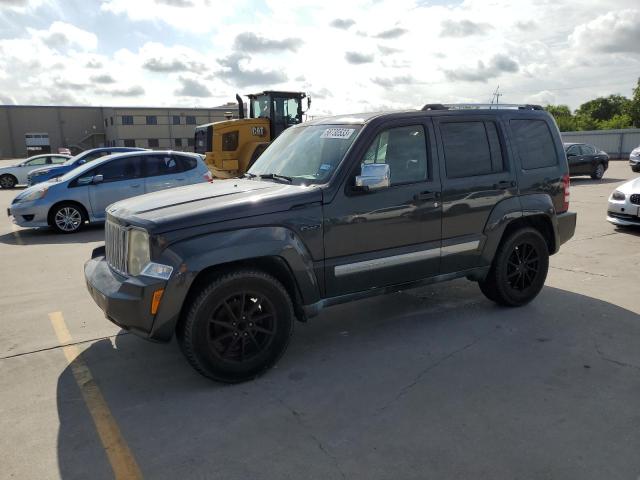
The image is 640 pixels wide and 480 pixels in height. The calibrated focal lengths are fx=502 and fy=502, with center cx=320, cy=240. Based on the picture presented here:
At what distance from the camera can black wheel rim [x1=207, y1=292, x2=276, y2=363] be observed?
12.1 ft

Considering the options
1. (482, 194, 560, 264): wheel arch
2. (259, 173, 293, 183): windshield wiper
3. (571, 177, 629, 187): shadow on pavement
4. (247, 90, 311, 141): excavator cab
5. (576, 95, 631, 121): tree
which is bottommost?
(571, 177, 629, 187): shadow on pavement

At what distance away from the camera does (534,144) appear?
208 inches

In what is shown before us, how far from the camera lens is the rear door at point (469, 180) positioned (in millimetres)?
4641

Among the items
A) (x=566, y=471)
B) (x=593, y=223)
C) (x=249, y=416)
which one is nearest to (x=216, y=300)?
(x=249, y=416)

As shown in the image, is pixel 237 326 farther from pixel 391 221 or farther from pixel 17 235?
pixel 17 235

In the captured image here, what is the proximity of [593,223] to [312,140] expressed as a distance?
7.71 metres

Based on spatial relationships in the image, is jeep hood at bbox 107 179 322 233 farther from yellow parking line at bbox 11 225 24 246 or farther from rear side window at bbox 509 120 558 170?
yellow parking line at bbox 11 225 24 246

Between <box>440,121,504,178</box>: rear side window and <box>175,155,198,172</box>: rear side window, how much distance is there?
7.64 m

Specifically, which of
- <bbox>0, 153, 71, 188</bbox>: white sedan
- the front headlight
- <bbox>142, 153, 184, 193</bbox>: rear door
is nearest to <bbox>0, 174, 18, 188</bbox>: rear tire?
<bbox>0, 153, 71, 188</bbox>: white sedan

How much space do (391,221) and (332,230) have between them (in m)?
0.58

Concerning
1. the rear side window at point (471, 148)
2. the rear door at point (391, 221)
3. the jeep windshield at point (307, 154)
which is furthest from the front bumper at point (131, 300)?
the rear side window at point (471, 148)

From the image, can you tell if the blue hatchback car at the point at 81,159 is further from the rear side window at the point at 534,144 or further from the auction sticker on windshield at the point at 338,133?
the rear side window at the point at 534,144

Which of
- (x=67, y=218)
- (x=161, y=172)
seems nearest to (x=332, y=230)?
(x=161, y=172)

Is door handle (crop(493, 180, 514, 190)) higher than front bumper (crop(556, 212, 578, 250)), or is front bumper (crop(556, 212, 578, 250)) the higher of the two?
door handle (crop(493, 180, 514, 190))
